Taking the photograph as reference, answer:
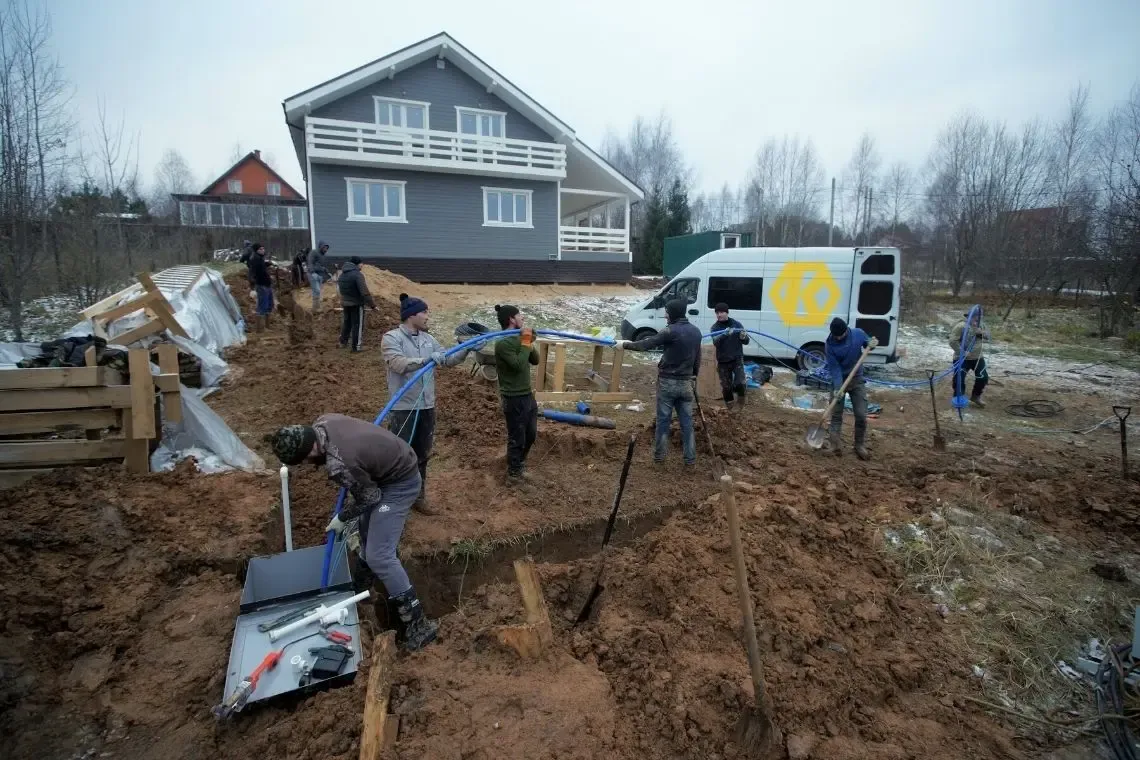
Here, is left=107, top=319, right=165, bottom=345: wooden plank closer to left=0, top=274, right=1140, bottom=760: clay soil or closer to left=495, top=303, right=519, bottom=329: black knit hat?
left=0, top=274, right=1140, bottom=760: clay soil

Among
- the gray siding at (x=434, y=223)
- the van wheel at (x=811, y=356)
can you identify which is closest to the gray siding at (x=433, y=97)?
the gray siding at (x=434, y=223)

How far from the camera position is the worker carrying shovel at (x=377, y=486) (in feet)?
11.9

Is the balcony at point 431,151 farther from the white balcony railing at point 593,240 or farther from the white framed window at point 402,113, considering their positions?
the white balcony railing at point 593,240

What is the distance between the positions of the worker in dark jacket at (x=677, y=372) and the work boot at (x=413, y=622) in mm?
3686

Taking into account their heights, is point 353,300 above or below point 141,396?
above

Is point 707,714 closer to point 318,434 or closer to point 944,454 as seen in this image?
point 318,434

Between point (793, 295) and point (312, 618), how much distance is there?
1057 centimetres

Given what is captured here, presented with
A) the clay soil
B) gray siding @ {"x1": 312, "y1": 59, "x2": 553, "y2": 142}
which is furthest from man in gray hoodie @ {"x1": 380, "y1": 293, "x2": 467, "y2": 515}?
gray siding @ {"x1": 312, "y1": 59, "x2": 553, "y2": 142}

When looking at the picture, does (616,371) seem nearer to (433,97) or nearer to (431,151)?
(431,151)

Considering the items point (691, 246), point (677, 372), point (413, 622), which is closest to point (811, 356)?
point (677, 372)

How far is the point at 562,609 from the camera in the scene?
446 cm

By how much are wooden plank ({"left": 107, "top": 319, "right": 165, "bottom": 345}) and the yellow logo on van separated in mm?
10995

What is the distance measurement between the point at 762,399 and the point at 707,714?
8.01m

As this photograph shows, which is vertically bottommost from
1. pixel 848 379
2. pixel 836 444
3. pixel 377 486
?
pixel 836 444
